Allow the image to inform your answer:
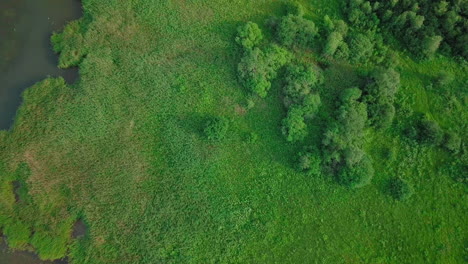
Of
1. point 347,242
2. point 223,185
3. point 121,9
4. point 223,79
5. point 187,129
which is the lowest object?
point 347,242

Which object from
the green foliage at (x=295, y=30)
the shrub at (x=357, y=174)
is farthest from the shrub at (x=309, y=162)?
the green foliage at (x=295, y=30)

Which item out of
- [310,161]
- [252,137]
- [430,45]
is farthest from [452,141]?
[252,137]

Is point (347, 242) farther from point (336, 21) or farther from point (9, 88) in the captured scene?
point (9, 88)

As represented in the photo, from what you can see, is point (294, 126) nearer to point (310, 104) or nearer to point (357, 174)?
point (310, 104)

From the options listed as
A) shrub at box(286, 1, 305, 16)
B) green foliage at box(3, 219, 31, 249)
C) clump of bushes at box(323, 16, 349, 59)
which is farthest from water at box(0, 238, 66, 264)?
shrub at box(286, 1, 305, 16)

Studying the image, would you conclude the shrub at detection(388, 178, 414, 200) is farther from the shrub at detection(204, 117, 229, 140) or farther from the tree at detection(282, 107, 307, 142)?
the shrub at detection(204, 117, 229, 140)

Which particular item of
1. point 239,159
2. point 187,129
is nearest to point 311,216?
point 239,159

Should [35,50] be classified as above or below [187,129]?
above
